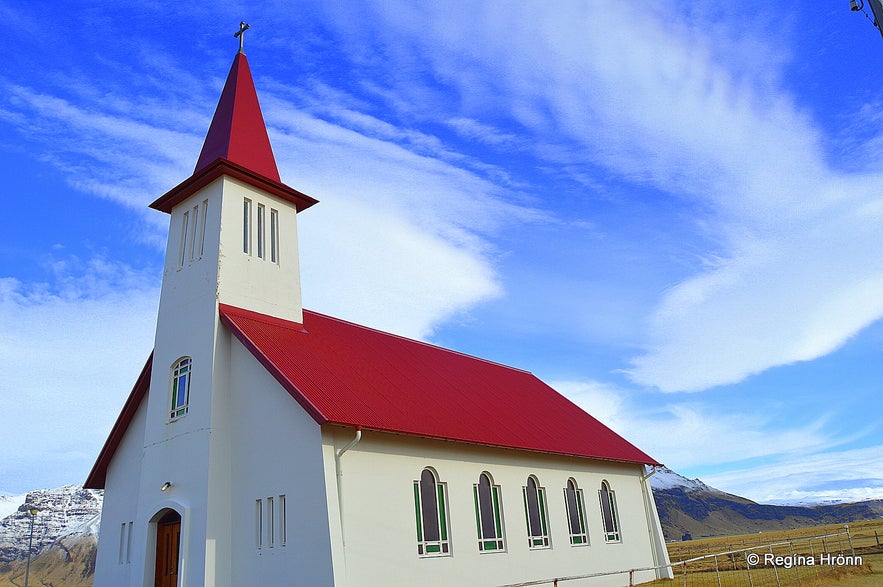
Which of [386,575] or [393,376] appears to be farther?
[393,376]

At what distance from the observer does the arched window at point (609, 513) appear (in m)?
25.2

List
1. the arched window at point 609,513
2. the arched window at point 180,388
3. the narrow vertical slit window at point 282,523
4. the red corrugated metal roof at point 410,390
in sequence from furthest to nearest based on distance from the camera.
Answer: the arched window at point 609,513 < the arched window at point 180,388 < the red corrugated metal roof at point 410,390 < the narrow vertical slit window at point 282,523

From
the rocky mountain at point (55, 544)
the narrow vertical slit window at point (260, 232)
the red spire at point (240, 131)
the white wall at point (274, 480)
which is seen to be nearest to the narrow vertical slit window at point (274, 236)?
the narrow vertical slit window at point (260, 232)

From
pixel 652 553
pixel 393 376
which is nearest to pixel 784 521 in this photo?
pixel 652 553

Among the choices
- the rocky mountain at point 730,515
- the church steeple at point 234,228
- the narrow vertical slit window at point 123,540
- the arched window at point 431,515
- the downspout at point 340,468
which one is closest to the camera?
the downspout at point 340,468

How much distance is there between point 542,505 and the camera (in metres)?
22.5

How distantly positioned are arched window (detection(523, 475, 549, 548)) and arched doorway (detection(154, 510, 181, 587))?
32.8ft

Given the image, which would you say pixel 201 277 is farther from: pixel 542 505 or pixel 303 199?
pixel 542 505

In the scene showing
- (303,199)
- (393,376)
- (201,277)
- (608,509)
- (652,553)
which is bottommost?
(652,553)

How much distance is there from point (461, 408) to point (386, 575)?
7.04 m

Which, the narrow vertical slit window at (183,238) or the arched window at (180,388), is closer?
the arched window at (180,388)

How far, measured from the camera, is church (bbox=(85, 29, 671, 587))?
53.8ft

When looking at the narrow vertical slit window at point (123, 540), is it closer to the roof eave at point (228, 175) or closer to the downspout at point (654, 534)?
the roof eave at point (228, 175)

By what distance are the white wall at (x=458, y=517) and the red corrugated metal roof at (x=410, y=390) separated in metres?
0.54
